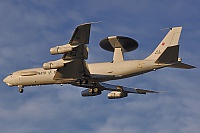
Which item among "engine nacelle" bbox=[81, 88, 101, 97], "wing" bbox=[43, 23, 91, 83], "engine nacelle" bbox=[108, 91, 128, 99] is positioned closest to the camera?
"wing" bbox=[43, 23, 91, 83]

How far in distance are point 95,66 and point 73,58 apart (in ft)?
20.1

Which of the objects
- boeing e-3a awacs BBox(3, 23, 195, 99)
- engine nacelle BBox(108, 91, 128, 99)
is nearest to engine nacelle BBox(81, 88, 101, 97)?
boeing e-3a awacs BBox(3, 23, 195, 99)

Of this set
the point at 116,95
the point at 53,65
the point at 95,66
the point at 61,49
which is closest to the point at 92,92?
the point at 116,95

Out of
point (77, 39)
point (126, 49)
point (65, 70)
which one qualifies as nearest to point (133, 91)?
point (126, 49)

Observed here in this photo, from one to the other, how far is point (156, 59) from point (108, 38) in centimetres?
774

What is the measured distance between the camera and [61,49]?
202ft

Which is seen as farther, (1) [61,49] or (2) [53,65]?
(2) [53,65]

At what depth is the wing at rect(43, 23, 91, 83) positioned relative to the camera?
59.3 metres

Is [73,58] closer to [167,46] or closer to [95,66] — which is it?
[95,66]

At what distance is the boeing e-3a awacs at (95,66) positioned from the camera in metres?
61.8

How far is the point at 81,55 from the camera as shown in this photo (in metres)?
63.9

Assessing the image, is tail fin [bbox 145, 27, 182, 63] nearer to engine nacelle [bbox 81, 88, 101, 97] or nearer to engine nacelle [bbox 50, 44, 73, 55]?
engine nacelle [bbox 81, 88, 101, 97]

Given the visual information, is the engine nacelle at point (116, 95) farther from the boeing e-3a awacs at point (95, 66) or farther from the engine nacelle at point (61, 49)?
the engine nacelle at point (61, 49)

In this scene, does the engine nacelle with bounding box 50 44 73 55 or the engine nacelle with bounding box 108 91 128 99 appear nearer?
the engine nacelle with bounding box 50 44 73 55
